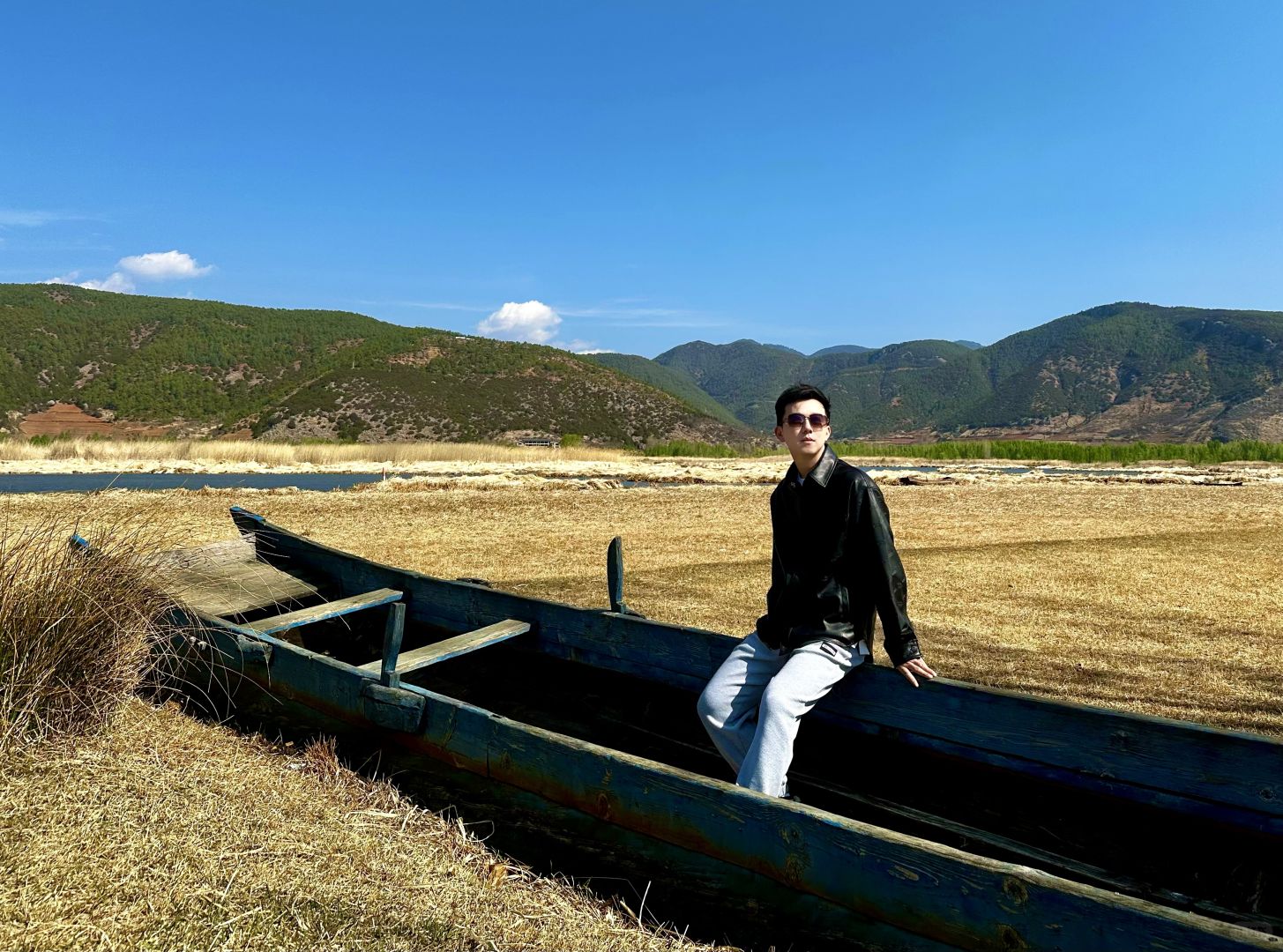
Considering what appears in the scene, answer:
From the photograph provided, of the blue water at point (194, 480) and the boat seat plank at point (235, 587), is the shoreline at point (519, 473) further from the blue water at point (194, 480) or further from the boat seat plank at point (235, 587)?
the boat seat plank at point (235, 587)

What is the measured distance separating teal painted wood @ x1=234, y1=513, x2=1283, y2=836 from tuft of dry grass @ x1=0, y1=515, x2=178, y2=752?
239 cm

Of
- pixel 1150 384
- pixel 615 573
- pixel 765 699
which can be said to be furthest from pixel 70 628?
pixel 1150 384

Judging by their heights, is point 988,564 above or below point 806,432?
below

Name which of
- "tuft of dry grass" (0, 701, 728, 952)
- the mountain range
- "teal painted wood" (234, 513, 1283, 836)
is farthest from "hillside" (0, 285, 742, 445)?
"tuft of dry grass" (0, 701, 728, 952)

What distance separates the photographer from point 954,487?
91.8 ft

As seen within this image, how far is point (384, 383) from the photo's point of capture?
98312 millimetres

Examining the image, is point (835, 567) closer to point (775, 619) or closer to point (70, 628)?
point (775, 619)

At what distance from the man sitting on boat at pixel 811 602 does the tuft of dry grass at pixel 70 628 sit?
3.02m

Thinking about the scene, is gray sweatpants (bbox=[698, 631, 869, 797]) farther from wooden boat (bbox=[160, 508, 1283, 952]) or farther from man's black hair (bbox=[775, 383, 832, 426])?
man's black hair (bbox=[775, 383, 832, 426])

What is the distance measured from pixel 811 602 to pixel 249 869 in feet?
7.64

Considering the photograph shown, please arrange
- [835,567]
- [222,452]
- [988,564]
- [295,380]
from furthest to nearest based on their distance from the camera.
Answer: [295,380], [222,452], [988,564], [835,567]

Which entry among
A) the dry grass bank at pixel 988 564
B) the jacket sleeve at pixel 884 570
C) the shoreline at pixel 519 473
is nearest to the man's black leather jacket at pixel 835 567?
the jacket sleeve at pixel 884 570

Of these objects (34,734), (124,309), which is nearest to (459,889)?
(34,734)

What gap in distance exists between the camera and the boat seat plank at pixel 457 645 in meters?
4.18
